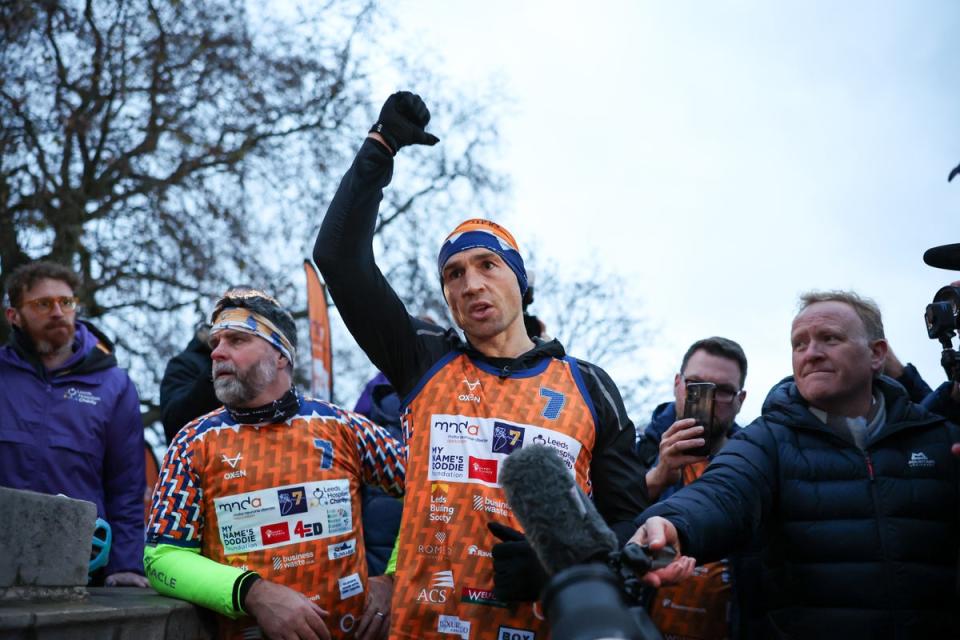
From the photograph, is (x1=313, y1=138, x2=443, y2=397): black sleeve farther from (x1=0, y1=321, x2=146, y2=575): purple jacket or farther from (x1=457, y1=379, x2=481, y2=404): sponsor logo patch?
(x1=0, y1=321, x2=146, y2=575): purple jacket

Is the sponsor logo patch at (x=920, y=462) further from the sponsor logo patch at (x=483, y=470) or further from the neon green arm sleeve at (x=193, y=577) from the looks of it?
the neon green arm sleeve at (x=193, y=577)

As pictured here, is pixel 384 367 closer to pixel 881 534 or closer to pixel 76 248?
pixel 881 534

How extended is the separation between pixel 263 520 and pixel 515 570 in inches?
55.0

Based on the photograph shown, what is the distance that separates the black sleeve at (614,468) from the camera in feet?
12.3

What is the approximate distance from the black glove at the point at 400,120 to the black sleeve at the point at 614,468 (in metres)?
1.11

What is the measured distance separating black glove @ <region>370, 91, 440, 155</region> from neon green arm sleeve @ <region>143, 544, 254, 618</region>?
175 cm

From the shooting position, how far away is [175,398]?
5793mm

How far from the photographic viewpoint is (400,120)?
373cm

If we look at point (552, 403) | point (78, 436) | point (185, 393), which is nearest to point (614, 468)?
point (552, 403)

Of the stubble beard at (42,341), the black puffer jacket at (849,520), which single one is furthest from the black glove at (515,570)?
the stubble beard at (42,341)

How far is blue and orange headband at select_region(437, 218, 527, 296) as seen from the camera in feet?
13.0

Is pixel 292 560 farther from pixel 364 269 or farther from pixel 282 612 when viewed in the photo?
pixel 364 269

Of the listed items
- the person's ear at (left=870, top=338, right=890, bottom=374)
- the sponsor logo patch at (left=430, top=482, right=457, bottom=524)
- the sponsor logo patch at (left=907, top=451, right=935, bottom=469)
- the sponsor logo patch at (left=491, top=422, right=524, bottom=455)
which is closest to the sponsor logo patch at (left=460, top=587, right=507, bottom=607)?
the sponsor logo patch at (left=430, top=482, right=457, bottom=524)

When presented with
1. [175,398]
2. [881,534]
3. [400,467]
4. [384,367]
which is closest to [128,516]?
[175,398]
